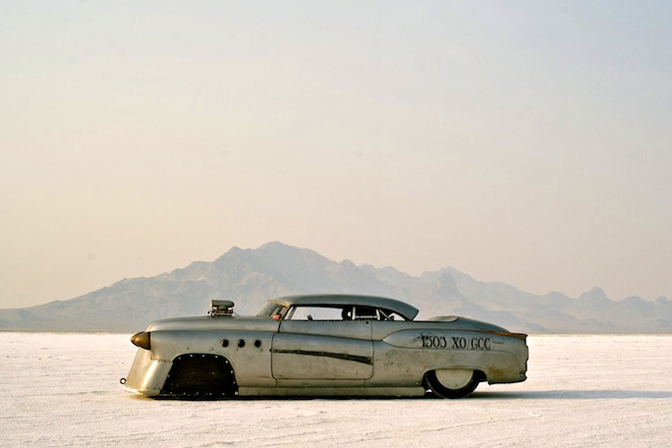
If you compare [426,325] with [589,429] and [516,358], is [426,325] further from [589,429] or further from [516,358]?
[589,429]

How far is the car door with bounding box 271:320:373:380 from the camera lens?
13.5m

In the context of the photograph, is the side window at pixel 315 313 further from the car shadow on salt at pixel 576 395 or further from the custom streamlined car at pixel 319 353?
the car shadow on salt at pixel 576 395

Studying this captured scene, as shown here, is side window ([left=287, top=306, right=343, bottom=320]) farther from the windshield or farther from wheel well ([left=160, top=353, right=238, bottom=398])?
wheel well ([left=160, top=353, right=238, bottom=398])

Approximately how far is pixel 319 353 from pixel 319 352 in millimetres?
15

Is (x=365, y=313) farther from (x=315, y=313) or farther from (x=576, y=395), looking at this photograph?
(x=576, y=395)

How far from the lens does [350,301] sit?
46.2 feet

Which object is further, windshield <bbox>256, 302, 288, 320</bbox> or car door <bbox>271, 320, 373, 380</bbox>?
windshield <bbox>256, 302, 288, 320</bbox>

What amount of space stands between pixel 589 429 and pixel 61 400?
7657mm

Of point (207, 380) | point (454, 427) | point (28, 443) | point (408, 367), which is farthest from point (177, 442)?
point (408, 367)

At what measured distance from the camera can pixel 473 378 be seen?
14227mm

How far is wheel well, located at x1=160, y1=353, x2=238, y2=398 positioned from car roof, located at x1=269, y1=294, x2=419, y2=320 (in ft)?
4.70

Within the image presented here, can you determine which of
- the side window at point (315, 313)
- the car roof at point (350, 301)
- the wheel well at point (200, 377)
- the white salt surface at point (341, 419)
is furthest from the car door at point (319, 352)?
the wheel well at point (200, 377)

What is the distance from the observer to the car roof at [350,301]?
45.6ft

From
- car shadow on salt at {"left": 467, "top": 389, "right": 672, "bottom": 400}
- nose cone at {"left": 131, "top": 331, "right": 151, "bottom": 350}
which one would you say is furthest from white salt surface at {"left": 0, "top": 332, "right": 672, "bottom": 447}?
nose cone at {"left": 131, "top": 331, "right": 151, "bottom": 350}
